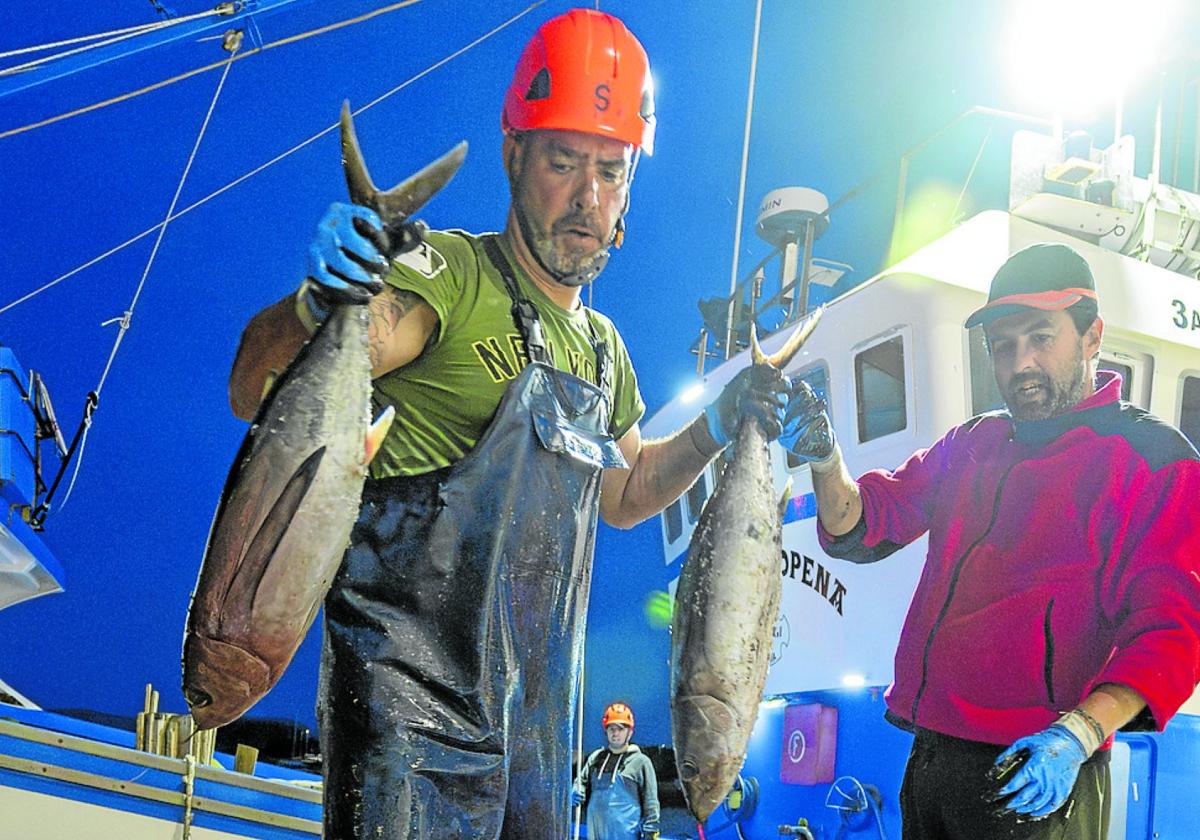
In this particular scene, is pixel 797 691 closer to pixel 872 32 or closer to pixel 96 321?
pixel 872 32

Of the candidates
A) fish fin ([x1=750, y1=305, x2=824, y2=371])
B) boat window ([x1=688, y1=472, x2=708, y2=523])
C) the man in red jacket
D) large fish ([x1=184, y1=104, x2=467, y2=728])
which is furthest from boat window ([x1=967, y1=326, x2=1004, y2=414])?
large fish ([x1=184, y1=104, x2=467, y2=728])

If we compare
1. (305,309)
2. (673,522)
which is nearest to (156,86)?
(305,309)

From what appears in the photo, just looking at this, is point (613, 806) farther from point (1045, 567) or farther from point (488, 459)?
point (488, 459)

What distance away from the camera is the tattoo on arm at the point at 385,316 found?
4.37 feet

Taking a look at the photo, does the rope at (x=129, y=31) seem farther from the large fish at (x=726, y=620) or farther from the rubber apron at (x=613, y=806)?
the rubber apron at (x=613, y=806)

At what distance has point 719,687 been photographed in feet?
4.78

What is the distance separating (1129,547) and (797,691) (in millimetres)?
1546

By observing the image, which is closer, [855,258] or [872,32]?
[872,32]

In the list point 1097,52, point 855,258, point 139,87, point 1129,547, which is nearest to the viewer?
point 1129,547

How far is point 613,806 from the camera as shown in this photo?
4562 millimetres

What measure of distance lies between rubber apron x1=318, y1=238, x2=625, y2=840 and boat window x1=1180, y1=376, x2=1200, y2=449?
7.21 feet

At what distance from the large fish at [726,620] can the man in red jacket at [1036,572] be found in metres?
0.32

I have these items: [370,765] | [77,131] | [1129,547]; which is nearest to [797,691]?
[1129,547]

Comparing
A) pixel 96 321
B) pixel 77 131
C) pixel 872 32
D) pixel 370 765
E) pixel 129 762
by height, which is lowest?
pixel 129 762
